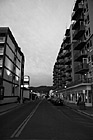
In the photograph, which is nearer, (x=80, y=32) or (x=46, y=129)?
(x=46, y=129)

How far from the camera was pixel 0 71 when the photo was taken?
31.5m

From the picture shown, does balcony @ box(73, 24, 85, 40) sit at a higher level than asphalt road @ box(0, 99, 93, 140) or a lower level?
higher

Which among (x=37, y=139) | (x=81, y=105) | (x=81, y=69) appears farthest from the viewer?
(x=81, y=69)

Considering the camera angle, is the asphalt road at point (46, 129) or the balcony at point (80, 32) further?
the balcony at point (80, 32)

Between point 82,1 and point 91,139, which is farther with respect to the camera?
point 82,1

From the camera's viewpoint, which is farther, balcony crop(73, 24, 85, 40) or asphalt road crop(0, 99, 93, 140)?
balcony crop(73, 24, 85, 40)

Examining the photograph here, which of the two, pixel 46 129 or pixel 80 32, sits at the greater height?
pixel 80 32

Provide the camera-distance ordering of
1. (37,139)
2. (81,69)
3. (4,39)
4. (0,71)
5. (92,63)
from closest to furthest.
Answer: (37,139) → (92,63) → (81,69) → (0,71) → (4,39)

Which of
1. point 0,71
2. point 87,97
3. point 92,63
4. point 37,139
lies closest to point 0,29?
point 0,71

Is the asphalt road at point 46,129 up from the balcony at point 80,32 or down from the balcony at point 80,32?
down

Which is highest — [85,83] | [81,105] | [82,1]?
[82,1]

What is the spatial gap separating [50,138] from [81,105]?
1566 cm

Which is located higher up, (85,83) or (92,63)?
(92,63)

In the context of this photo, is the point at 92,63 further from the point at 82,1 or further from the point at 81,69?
the point at 82,1
